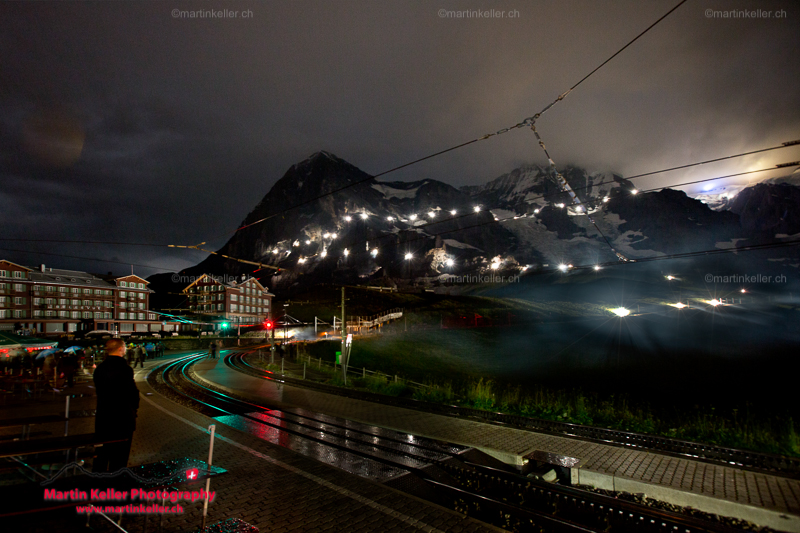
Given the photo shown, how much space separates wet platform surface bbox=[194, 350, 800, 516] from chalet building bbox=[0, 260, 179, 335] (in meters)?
64.8

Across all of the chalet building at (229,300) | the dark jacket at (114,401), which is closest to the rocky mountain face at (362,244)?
the chalet building at (229,300)

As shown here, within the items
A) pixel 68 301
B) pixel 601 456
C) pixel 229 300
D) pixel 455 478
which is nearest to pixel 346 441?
pixel 455 478

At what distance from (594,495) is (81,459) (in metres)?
8.97

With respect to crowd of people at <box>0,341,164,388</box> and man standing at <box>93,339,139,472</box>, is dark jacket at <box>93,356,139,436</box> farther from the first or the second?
crowd of people at <box>0,341,164,388</box>

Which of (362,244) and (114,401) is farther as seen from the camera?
(362,244)

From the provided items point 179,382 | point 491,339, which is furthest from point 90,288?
point 491,339

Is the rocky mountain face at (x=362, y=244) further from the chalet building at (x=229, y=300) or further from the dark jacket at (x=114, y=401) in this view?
the dark jacket at (x=114, y=401)

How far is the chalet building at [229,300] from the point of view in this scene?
8750 centimetres

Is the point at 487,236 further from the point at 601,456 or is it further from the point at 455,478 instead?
the point at 455,478

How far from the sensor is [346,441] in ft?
32.3

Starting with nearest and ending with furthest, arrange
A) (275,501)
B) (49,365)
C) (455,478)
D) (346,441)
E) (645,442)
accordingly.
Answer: (275,501) < (455,478) < (645,442) < (346,441) < (49,365)

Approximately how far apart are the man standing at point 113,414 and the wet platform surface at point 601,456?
23.0ft

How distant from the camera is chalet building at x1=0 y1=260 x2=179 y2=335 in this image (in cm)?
6234

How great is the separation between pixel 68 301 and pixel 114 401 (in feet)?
283
